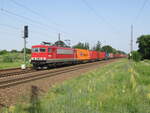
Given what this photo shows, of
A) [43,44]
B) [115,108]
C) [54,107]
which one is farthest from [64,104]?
[43,44]

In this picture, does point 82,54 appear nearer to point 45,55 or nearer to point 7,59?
point 45,55

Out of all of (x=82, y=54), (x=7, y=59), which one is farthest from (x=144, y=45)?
(x=7, y=59)

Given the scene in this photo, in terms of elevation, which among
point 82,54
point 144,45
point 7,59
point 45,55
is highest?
point 144,45

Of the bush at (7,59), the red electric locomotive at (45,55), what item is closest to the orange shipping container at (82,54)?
the red electric locomotive at (45,55)

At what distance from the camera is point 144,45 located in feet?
272

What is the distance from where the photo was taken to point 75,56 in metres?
31.2

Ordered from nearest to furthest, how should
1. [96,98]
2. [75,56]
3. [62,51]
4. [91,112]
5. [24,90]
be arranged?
[91,112] → [96,98] → [24,90] → [62,51] → [75,56]

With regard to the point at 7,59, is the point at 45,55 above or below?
above

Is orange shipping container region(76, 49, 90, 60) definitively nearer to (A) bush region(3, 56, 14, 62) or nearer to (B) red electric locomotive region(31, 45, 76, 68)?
(B) red electric locomotive region(31, 45, 76, 68)

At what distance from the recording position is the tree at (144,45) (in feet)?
267

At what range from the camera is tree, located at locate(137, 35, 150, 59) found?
8144cm

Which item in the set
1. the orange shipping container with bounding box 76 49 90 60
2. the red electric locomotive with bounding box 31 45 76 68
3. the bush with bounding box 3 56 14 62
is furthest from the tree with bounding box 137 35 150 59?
the red electric locomotive with bounding box 31 45 76 68

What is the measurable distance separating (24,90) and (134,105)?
6424 mm

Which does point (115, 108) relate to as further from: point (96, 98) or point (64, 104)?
point (64, 104)
